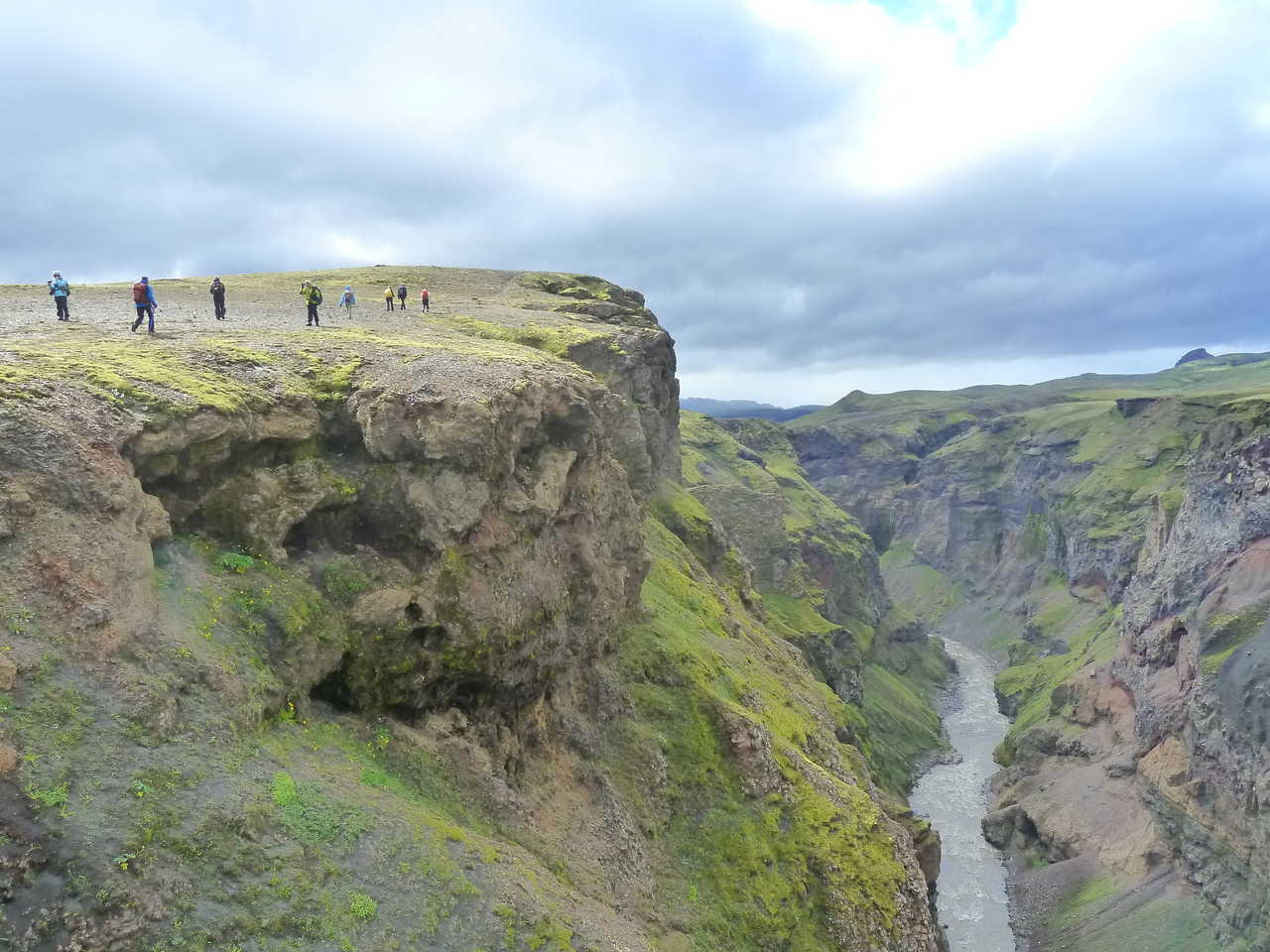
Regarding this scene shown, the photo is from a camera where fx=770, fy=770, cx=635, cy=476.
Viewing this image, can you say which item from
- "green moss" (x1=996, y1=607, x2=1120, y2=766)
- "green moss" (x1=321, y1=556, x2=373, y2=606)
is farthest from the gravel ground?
"green moss" (x1=996, y1=607, x2=1120, y2=766)

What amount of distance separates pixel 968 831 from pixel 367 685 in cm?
10893

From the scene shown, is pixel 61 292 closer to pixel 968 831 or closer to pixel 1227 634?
pixel 1227 634

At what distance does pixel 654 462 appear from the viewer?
8262 centimetres

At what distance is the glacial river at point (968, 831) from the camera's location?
8538cm

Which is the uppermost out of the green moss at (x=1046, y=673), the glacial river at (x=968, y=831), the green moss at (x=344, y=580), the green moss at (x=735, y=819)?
the green moss at (x=344, y=580)

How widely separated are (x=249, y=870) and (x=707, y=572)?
59.8 metres

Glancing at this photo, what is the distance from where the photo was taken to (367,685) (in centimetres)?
2628

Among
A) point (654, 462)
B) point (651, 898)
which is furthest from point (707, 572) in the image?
point (651, 898)

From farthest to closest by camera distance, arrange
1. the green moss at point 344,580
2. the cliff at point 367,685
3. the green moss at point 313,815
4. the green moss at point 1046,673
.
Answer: the green moss at point 1046,673 < the green moss at point 344,580 < the green moss at point 313,815 < the cliff at point 367,685

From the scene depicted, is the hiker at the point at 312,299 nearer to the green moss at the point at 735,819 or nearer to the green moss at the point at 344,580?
the green moss at the point at 344,580

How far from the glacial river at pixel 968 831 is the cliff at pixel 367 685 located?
5144cm

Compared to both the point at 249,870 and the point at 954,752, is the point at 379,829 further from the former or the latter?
the point at 954,752

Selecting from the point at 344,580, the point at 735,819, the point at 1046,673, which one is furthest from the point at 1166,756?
the point at 344,580

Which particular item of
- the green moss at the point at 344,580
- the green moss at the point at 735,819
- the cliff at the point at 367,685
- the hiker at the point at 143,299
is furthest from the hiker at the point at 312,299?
the green moss at the point at 735,819
